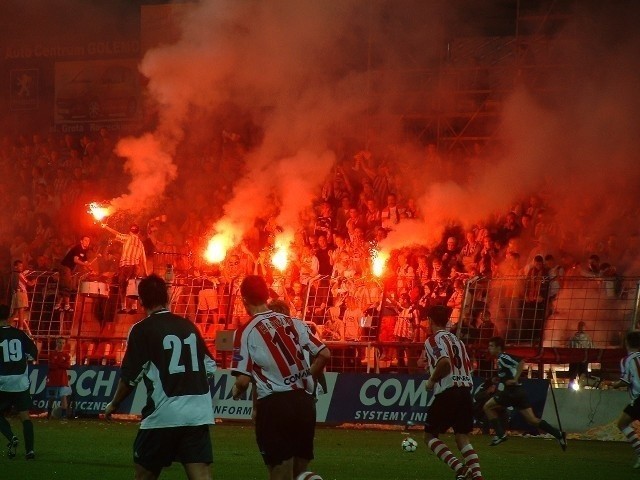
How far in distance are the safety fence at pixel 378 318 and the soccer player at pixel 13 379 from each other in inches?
248

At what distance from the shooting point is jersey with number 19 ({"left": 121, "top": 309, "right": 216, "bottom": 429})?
7.52 m

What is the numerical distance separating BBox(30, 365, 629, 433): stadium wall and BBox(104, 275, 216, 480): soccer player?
458 inches

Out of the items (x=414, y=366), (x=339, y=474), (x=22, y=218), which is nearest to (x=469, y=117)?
(x=414, y=366)

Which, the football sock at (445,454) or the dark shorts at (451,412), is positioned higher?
the dark shorts at (451,412)

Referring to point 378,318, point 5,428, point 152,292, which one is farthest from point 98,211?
point 152,292

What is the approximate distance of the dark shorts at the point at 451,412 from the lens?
37.4 feet

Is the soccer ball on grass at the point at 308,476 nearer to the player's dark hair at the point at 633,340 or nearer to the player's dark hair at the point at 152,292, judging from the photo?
the player's dark hair at the point at 152,292

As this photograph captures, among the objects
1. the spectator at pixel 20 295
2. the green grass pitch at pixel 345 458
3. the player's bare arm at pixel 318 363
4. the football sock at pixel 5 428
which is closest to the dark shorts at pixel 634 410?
the green grass pitch at pixel 345 458

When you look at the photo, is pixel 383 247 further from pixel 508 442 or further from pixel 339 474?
pixel 339 474

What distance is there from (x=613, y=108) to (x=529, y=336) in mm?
6268

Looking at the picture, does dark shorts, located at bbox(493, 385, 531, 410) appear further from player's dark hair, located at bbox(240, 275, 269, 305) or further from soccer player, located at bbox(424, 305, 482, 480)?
player's dark hair, located at bbox(240, 275, 269, 305)

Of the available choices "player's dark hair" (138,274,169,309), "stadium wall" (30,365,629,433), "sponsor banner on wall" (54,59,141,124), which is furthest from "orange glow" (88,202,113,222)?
"player's dark hair" (138,274,169,309)

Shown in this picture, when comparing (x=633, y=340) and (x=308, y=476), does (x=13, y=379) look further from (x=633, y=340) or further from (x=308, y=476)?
(x=633, y=340)

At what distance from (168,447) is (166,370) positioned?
0.49m
